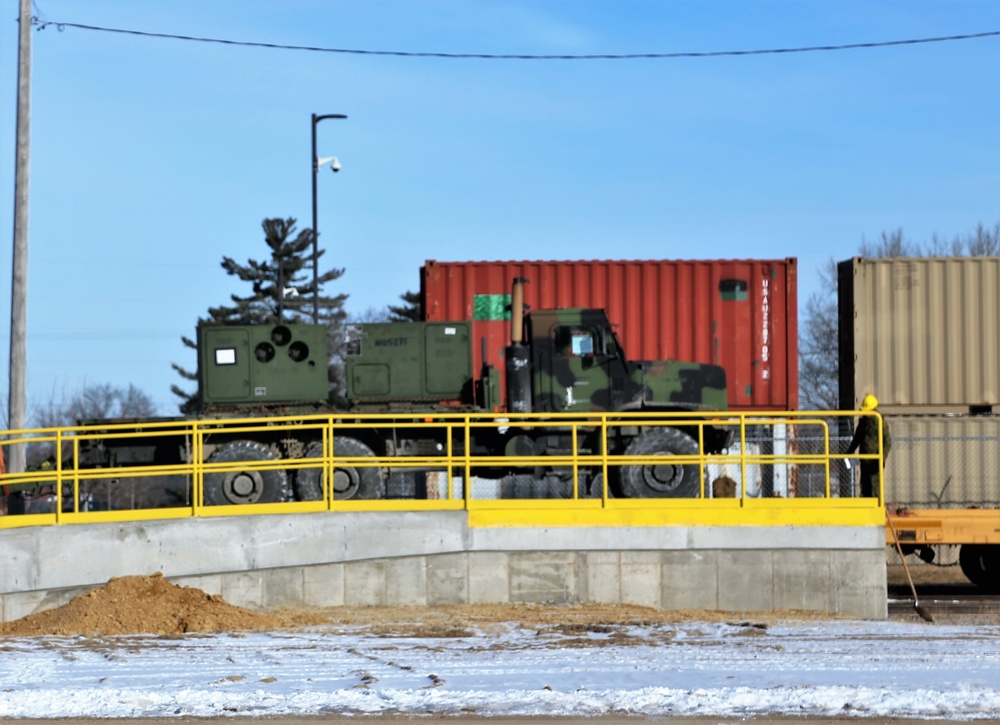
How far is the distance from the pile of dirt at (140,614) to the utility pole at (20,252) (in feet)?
15.6

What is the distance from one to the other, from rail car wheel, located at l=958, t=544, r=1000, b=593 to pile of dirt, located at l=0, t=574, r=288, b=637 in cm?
880

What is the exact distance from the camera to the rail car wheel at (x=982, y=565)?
16.4 m

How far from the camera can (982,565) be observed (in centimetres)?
1659

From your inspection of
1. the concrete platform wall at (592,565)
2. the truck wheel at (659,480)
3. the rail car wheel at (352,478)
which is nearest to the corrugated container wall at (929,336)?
the truck wheel at (659,480)

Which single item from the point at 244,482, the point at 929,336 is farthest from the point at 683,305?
the point at 244,482

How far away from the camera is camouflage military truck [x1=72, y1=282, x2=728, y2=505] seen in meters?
17.5

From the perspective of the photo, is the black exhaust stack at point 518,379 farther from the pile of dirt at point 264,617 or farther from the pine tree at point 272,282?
the pine tree at point 272,282

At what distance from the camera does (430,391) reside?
19031mm

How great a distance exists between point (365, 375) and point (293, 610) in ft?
20.5

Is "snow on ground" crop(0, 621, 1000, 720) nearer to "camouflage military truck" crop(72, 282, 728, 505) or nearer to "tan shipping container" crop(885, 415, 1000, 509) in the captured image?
"camouflage military truck" crop(72, 282, 728, 505)

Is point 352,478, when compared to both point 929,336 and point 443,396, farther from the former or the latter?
point 929,336

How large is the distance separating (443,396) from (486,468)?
1267mm

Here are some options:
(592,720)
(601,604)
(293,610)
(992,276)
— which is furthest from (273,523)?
(992,276)

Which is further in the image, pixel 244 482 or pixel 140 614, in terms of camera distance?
pixel 244 482
